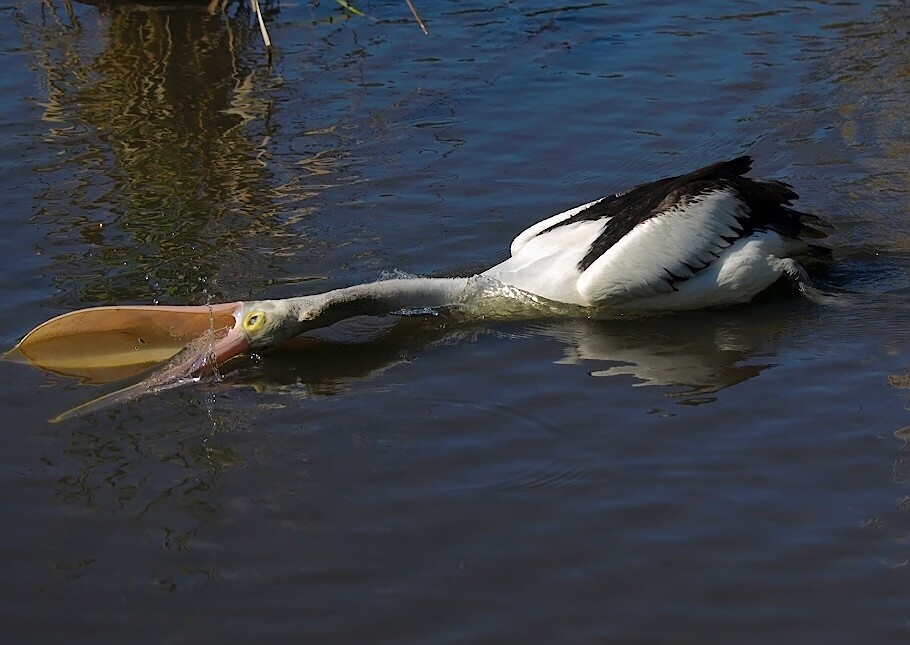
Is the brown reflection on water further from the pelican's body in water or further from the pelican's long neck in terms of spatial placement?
the pelican's body in water

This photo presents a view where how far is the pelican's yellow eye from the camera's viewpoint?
5496 mm

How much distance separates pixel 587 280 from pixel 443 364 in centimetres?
82

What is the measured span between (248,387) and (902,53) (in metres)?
6.11

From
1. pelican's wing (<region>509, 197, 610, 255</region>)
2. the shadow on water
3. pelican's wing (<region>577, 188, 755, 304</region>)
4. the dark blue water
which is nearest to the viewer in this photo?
the dark blue water

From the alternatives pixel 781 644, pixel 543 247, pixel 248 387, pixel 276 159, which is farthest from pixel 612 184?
pixel 781 644

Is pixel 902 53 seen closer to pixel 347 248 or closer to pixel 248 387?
pixel 347 248

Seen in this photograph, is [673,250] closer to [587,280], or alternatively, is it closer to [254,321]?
[587,280]

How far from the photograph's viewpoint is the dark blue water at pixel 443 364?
3.82 meters

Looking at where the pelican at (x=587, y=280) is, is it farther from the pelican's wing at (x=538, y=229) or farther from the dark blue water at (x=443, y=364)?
the dark blue water at (x=443, y=364)

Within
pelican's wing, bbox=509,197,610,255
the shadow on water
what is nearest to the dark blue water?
the shadow on water

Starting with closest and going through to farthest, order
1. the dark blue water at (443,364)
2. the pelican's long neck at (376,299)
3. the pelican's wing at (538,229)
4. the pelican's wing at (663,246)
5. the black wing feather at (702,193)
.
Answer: the dark blue water at (443,364), the pelican's long neck at (376,299), the pelican's wing at (663,246), the black wing feather at (702,193), the pelican's wing at (538,229)

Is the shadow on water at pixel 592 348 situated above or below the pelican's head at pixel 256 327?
below

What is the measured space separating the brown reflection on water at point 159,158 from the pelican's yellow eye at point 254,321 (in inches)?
22.2

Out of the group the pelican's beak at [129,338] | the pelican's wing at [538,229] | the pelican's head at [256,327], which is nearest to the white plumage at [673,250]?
the pelican's wing at [538,229]
